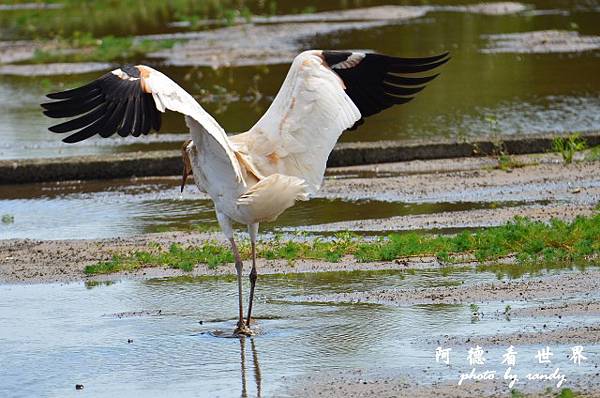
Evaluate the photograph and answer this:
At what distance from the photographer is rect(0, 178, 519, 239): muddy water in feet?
38.3

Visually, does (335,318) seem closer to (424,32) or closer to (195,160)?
(195,160)

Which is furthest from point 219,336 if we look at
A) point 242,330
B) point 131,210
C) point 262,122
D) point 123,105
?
point 131,210

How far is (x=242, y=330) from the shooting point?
8281 mm

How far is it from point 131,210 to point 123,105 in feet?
15.1

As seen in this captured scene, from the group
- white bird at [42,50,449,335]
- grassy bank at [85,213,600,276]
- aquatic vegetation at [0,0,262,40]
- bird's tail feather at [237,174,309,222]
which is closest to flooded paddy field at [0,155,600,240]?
grassy bank at [85,213,600,276]

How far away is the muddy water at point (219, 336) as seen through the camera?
7.30 m

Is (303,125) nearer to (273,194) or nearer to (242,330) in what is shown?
(273,194)

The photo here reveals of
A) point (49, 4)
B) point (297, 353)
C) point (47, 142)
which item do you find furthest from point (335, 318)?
point (49, 4)

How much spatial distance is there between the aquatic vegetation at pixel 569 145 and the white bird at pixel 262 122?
4.69 meters

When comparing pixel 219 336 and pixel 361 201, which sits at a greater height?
pixel 219 336

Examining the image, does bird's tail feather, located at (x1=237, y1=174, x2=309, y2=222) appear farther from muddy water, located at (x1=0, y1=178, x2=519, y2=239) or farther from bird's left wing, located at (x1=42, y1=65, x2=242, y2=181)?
muddy water, located at (x1=0, y1=178, x2=519, y2=239)

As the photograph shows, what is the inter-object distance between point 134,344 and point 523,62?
44.3ft

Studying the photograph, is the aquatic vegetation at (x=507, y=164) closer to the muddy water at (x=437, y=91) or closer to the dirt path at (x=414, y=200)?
the dirt path at (x=414, y=200)

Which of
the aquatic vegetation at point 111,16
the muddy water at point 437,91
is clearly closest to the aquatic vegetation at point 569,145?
the muddy water at point 437,91
